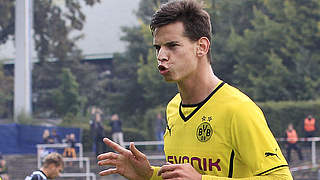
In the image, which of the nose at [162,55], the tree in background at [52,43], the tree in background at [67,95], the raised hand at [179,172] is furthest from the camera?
the tree in background at [52,43]

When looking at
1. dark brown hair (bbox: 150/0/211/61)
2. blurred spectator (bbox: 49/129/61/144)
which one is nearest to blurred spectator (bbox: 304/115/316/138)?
blurred spectator (bbox: 49/129/61/144)

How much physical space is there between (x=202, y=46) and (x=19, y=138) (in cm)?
2558

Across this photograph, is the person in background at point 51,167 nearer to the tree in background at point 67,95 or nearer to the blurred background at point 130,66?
the blurred background at point 130,66

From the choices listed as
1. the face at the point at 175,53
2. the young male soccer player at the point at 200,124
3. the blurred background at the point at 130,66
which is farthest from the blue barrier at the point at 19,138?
the face at the point at 175,53

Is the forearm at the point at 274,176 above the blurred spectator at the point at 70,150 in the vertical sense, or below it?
above

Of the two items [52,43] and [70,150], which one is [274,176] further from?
[52,43]

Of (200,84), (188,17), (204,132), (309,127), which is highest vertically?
(188,17)

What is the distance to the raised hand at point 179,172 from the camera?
10.2ft

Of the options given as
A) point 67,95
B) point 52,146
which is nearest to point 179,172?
point 52,146

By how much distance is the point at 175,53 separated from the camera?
343cm

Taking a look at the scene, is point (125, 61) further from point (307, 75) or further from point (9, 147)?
point (9, 147)

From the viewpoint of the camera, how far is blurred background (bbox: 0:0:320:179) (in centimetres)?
3350

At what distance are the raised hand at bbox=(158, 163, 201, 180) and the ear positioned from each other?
0.67 m

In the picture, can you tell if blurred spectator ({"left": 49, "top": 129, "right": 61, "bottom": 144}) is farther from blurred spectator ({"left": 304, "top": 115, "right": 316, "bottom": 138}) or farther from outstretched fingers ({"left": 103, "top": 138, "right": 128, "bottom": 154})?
outstretched fingers ({"left": 103, "top": 138, "right": 128, "bottom": 154})
